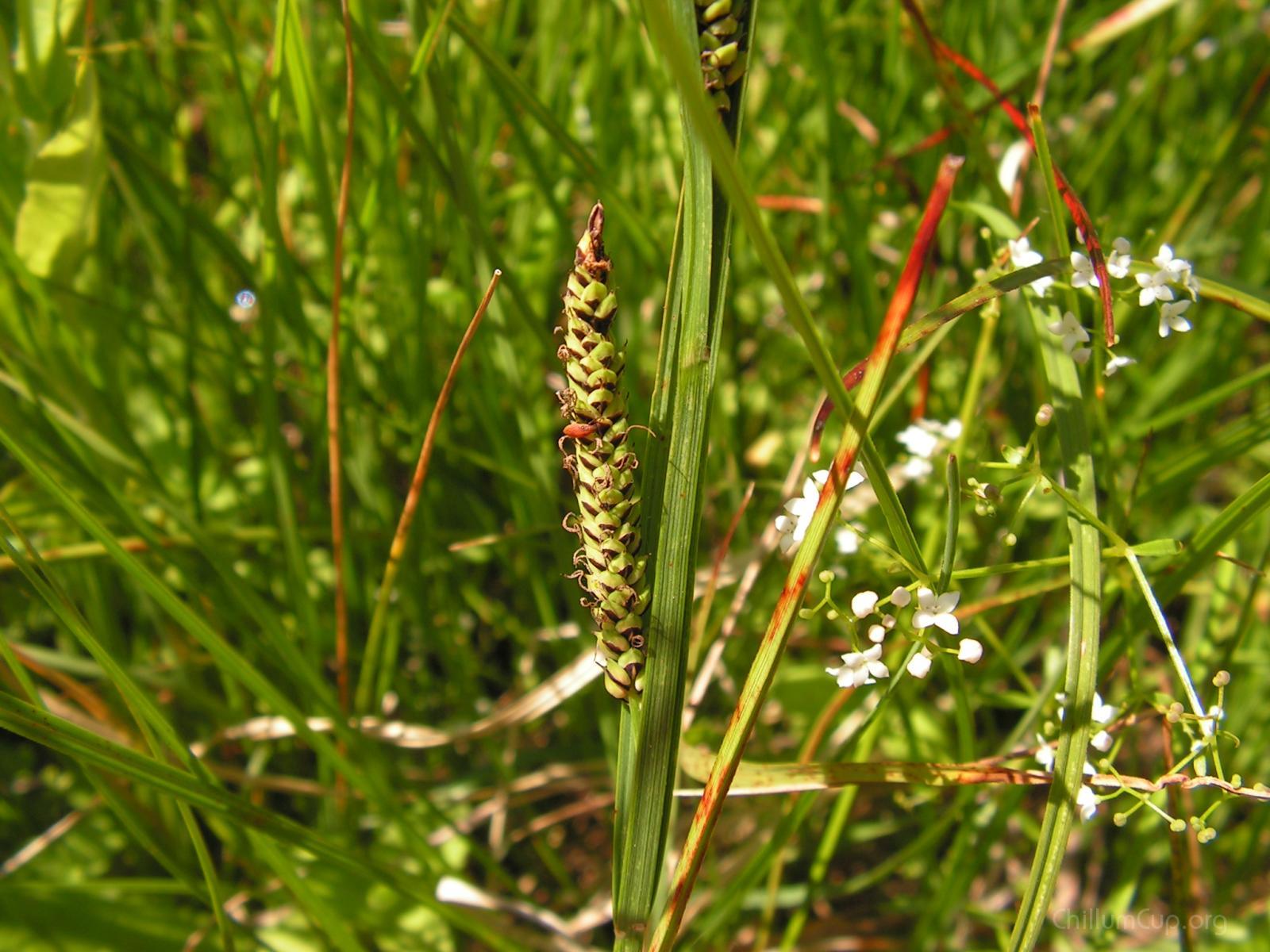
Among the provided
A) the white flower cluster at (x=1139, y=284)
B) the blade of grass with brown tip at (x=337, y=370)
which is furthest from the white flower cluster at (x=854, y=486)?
the blade of grass with brown tip at (x=337, y=370)

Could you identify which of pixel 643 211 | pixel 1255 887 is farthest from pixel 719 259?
pixel 1255 887

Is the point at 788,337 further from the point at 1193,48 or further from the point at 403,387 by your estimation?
the point at 1193,48

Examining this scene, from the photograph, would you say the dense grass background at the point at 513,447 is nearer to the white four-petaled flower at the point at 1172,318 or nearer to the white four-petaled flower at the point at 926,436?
the white four-petaled flower at the point at 926,436

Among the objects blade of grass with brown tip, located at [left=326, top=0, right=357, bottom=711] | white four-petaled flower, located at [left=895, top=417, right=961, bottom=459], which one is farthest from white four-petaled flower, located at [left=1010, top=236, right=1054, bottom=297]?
blade of grass with brown tip, located at [left=326, top=0, right=357, bottom=711]

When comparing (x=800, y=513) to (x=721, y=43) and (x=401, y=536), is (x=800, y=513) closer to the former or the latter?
(x=721, y=43)

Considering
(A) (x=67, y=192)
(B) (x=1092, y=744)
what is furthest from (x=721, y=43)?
(A) (x=67, y=192)

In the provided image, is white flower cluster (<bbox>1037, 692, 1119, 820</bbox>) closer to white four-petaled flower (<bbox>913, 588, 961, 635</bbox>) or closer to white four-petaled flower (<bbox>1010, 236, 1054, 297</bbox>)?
white four-petaled flower (<bbox>913, 588, 961, 635</bbox>)
